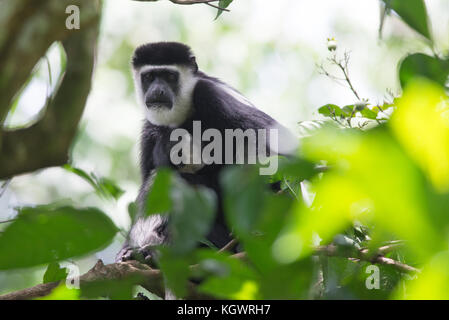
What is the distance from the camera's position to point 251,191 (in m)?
0.58

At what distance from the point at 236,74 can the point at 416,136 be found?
35.6 ft

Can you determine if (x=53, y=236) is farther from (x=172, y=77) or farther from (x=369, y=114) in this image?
(x=172, y=77)

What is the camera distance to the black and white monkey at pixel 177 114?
3.23m

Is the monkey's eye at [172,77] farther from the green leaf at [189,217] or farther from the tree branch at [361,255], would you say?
the green leaf at [189,217]

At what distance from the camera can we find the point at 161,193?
23.8 inches

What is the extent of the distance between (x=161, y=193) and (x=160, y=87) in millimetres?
3335

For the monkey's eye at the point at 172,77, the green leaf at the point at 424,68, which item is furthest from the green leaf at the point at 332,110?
the monkey's eye at the point at 172,77

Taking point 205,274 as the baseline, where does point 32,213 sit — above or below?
above

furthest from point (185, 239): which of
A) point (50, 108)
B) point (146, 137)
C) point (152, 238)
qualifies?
point (146, 137)

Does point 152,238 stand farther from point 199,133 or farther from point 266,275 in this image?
point 266,275

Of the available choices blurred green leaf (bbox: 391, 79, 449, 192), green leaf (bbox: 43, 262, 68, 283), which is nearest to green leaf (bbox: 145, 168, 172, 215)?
blurred green leaf (bbox: 391, 79, 449, 192)

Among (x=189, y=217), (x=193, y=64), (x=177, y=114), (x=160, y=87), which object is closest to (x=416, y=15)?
(x=189, y=217)

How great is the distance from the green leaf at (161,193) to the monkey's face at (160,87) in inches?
123

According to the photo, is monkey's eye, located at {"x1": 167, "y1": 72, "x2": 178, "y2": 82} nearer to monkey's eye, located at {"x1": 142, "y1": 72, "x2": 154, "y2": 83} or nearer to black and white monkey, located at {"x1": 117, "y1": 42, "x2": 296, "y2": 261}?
black and white monkey, located at {"x1": 117, "y1": 42, "x2": 296, "y2": 261}
